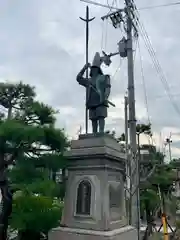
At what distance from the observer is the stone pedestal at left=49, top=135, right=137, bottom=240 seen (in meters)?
4.86

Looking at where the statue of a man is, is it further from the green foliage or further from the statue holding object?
the green foliage

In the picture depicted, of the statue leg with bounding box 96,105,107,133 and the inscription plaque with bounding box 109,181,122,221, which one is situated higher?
the statue leg with bounding box 96,105,107,133

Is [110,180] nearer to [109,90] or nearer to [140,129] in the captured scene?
[109,90]

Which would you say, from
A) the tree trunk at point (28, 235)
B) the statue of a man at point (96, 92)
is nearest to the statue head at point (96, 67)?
the statue of a man at point (96, 92)

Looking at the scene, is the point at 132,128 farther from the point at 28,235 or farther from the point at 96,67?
the point at 28,235

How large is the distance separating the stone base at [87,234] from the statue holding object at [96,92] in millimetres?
1866

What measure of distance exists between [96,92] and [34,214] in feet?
9.79

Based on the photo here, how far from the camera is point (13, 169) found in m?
5.78

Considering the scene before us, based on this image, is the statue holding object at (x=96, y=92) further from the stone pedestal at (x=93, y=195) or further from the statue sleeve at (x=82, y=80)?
the stone pedestal at (x=93, y=195)

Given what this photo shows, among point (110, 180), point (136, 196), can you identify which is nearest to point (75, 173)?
point (110, 180)

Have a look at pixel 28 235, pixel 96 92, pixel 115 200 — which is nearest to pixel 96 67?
pixel 96 92

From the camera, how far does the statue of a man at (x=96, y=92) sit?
18.3 feet

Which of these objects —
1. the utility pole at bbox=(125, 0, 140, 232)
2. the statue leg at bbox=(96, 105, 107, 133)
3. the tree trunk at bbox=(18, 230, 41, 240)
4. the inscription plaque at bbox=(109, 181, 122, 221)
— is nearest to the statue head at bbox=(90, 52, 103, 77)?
the statue leg at bbox=(96, 105, 107, 133)

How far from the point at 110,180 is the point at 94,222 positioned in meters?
0.81
